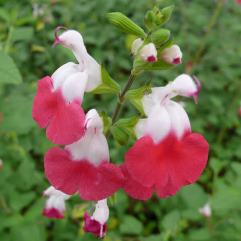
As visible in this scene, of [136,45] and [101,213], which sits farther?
[101,213]

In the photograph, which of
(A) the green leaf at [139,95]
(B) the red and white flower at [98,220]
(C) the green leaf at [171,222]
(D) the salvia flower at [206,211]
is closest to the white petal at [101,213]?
(B) the red and white flower at [98,220]

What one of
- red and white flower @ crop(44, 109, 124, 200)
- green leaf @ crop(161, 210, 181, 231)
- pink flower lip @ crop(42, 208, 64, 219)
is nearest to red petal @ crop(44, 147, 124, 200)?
red and white flower @ crop(44, 109, 124, 200)

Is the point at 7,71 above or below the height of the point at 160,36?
below

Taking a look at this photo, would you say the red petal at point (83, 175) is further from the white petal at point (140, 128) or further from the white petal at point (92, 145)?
the white petal at point (140, 128)

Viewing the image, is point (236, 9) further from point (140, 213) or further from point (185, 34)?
point (140, 213)

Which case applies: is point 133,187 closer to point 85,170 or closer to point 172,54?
point 85,170

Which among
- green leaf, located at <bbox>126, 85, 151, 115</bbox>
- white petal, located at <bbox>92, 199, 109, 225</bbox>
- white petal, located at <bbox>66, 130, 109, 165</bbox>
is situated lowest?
white petal, located at <bbox>92, 199, 109, 225</bbox>

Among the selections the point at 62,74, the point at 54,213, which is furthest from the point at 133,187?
the point at 54,213

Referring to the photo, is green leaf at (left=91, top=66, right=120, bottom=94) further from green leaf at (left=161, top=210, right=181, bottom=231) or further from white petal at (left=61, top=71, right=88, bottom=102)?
green leaf at (left=161, top=210, right=181, bottom=231)
